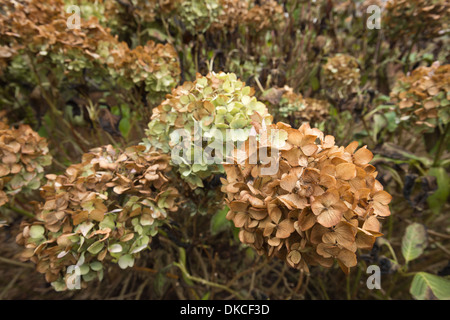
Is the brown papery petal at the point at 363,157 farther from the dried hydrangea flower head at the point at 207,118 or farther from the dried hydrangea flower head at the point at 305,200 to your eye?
the dried hydrangea flower head at the point at 207,118

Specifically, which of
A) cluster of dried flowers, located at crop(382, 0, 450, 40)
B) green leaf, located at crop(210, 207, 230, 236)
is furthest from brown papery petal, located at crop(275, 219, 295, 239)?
cluster of dried flowers, located at crop(382, 0, 450, 40)

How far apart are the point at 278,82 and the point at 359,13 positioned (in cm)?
106

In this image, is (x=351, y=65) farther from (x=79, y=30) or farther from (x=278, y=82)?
(x=79, y=30)

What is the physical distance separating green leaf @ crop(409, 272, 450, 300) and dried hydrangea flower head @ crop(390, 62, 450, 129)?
0.48m

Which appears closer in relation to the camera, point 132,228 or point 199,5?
point 132,228

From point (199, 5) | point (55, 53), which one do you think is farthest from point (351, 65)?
point (55, 53)

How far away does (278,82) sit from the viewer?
98 centimetres

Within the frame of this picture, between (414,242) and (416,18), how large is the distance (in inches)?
37.6

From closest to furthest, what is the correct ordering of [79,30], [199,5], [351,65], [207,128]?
[207,128]
[79,30]
[199,5]
[351,65]

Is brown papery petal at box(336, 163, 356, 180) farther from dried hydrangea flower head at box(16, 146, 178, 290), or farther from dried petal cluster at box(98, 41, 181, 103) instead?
dried petal cluster at box(98, 41, 181, 103)

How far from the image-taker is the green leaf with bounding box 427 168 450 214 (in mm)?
892

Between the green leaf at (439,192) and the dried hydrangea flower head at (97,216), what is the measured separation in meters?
0.94

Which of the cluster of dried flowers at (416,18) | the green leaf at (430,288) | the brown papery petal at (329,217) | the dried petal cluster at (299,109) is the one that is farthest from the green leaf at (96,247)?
the cluster of dried flowers at (416,18)

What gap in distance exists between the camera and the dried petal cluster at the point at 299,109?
88cm
